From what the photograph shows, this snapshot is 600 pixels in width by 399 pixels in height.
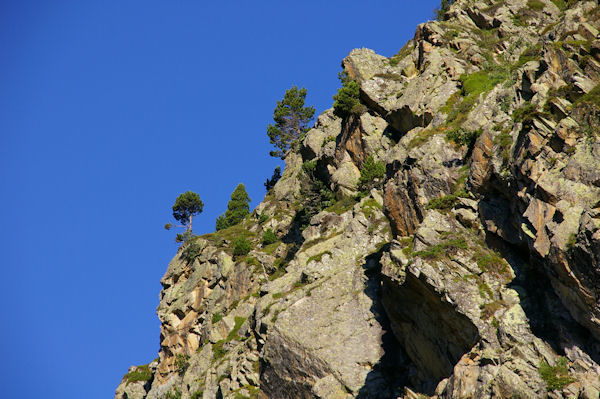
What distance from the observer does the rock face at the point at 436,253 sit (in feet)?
107

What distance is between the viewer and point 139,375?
83.9 metres

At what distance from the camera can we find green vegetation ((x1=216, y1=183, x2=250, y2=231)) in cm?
10950

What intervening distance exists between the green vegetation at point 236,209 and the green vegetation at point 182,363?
3930 centimetres

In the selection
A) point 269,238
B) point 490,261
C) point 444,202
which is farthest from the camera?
point 269,238

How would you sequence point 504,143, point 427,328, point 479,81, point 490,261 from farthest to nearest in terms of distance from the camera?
point 479,81 < point 504,143 < point 427,328 < point 490,261

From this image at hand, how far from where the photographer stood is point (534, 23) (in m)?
73.1

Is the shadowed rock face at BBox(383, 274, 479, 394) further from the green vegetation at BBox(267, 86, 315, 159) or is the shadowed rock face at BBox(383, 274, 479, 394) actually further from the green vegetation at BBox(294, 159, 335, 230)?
the green vegetation at BBox(267, 86, 315, 159)

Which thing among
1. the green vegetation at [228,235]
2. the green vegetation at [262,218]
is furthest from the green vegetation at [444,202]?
the green vegetation at [262,218]

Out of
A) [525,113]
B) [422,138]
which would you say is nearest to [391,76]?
[422,138]

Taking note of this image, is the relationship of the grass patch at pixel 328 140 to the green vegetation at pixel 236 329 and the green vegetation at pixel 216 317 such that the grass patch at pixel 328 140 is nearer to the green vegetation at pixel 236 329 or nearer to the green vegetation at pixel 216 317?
the green vegetation at pixel 216 317

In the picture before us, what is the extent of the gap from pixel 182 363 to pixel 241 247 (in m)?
14.8

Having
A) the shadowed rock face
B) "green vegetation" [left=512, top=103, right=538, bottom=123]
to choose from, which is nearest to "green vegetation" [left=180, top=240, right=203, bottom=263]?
the shadowed rock face

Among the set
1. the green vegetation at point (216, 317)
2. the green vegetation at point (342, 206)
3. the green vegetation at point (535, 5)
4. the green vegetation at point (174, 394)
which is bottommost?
the green vegetation at point (174, 394)

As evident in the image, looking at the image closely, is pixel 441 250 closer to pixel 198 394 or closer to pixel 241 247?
pixel 198 394
